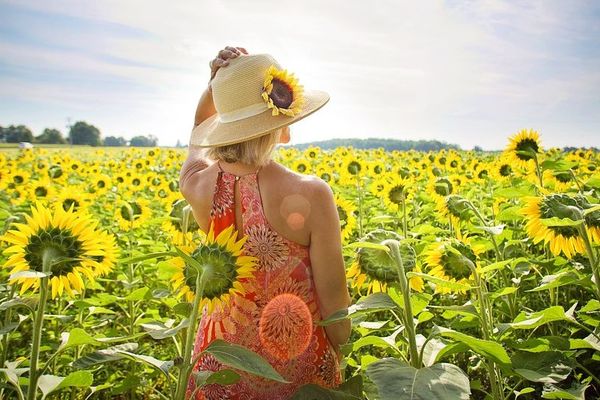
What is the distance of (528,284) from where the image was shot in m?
3.43

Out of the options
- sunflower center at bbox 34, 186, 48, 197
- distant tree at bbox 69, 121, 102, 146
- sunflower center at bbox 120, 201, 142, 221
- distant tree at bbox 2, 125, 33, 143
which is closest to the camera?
sunflower center at bbox 120, 201, 142, 221

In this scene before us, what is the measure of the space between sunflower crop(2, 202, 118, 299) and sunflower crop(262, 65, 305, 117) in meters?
0.73

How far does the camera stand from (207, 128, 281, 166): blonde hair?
1.90 meters

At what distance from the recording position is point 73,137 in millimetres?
67312

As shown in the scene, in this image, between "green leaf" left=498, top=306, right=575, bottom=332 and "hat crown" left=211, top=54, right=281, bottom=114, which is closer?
"green leaf" left=498, top=306, right=575, bottom=332

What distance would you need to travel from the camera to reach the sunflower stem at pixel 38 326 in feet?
4.53

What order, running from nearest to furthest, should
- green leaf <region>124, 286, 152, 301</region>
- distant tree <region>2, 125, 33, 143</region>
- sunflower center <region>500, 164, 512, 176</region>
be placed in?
green leaf <region>124, 286, 152, 301</region>, sunflower center <region>500, 164, 512, 176</region>, distant tree <region>2, 125, 33, 143</region>

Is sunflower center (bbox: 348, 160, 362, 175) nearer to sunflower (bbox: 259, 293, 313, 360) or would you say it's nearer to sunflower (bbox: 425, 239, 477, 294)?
sunflower (bbox: 425, 239, 477, 294)

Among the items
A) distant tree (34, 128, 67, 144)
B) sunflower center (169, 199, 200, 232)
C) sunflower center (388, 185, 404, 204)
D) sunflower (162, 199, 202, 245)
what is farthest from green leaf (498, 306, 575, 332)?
distant tree (34, 128, 67, 144)

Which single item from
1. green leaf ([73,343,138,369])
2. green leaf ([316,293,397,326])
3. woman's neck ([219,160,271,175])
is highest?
woman's neck ([219,160,271,175])

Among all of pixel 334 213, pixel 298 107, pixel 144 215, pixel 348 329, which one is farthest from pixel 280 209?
pixel 144 215

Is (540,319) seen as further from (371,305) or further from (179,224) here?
(179,224)

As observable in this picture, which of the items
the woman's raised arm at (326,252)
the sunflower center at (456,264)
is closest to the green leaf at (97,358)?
the woman's raised arm at (326,252)

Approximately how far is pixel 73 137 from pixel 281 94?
7207cm
